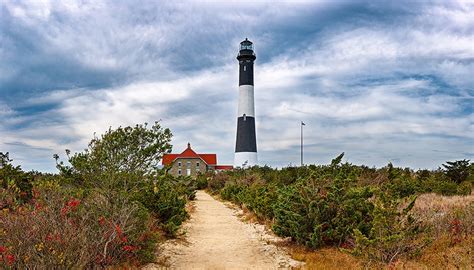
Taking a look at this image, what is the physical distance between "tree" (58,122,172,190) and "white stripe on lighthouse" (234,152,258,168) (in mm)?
30687

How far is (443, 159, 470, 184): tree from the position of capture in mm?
22547

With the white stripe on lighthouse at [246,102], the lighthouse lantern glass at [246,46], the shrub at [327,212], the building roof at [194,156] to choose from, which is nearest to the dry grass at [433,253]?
the shrub at [327,212]

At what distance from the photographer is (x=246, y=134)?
3919 centimetres

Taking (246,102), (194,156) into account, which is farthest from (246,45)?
(194,156)

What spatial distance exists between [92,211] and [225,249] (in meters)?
3.79

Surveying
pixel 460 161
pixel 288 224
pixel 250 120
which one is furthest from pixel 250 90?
pixel 288 224

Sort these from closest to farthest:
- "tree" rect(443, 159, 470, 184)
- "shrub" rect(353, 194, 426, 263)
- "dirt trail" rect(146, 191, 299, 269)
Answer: "shrub" rect(353, 194, 426, 263), "dirt trail" rect(146, 191, 299, 269), "tree" rect(443, 159, 470, 184)

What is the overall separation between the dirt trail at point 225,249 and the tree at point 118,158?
189 cm

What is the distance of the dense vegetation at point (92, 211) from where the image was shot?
19.2ft

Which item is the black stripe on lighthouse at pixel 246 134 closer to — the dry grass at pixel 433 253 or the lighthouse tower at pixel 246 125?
the lighthouse tower at pixel 246 125

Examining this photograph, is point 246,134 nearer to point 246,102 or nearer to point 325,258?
point 246,102

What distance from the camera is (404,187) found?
59.9 ft

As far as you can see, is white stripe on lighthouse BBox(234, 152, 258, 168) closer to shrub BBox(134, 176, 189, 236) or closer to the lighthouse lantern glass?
the lighthouse lantern glass

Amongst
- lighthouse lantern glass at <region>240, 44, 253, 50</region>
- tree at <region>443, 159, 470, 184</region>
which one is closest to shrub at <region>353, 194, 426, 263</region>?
tree at <region>443, 159, 470, 184</region>
